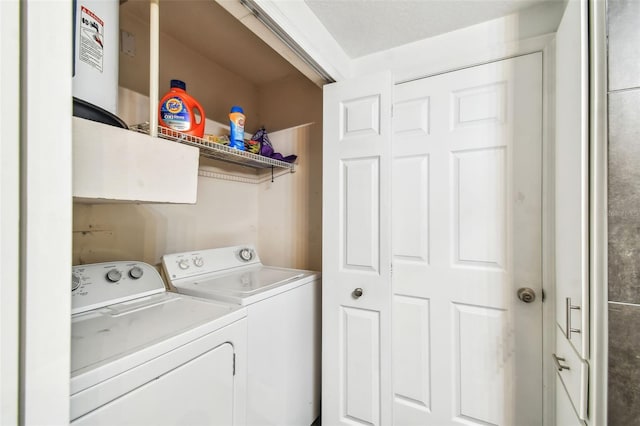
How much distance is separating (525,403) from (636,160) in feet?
4.22

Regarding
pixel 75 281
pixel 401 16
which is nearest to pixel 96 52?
pixel 75 281

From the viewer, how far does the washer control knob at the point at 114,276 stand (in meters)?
1.28

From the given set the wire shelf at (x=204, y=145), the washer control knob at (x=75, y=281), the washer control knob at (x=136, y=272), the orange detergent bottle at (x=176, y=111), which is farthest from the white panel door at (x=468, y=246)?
the washer control knob at (x=75, y=281)

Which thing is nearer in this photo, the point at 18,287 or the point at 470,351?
the point at 18,287

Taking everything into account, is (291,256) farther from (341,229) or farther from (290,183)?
(341,229)

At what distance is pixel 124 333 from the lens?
3.12 ft

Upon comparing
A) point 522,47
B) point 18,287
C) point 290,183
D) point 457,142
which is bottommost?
point 18,287

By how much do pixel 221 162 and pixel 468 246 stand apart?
1796 mm

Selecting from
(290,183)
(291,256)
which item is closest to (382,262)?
(291,256)

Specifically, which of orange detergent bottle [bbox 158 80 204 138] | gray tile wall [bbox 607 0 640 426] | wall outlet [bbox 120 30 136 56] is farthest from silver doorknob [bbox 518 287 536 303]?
wall outlet [bbox 120 30 136 56]

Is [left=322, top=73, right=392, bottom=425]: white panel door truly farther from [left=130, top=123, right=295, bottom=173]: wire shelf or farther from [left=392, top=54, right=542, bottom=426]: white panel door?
[left=130, top=123, right=295, bottom=173]: wire shelf

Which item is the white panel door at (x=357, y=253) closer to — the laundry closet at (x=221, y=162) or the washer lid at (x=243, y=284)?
the washer lid at (x=243, y=284)

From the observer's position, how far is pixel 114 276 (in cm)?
129

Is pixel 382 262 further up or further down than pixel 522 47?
further down
